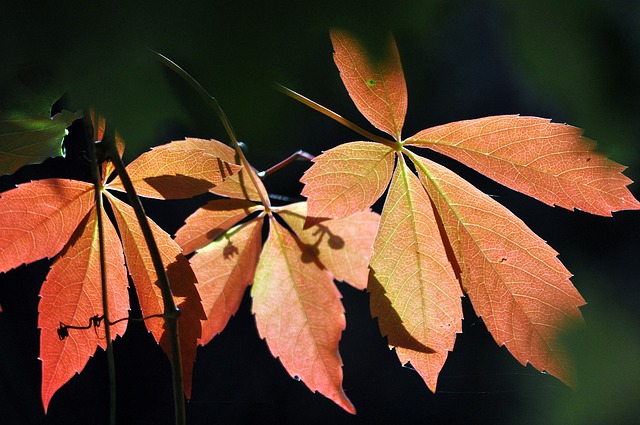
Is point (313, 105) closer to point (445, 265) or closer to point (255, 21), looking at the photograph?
point (445, 265)

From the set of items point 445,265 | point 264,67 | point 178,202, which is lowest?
point 264,67

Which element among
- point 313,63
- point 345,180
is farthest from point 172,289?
point 313,63

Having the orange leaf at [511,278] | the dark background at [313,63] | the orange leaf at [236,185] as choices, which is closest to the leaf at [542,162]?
the orange leaf at [511,278]

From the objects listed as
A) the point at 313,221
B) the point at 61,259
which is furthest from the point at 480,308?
the point at 61,259

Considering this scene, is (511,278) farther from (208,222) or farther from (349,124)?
(208,222)

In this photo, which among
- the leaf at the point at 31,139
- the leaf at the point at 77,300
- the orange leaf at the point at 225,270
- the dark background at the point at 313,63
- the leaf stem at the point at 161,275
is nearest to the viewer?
the dark background at the point at 313,63

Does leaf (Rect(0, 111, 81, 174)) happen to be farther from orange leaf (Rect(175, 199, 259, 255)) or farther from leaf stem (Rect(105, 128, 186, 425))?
orange leaf (Rect(175, 199, 259, 255))

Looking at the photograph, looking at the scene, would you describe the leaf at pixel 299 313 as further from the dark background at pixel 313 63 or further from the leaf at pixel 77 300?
the dark background at pixel 313 63
